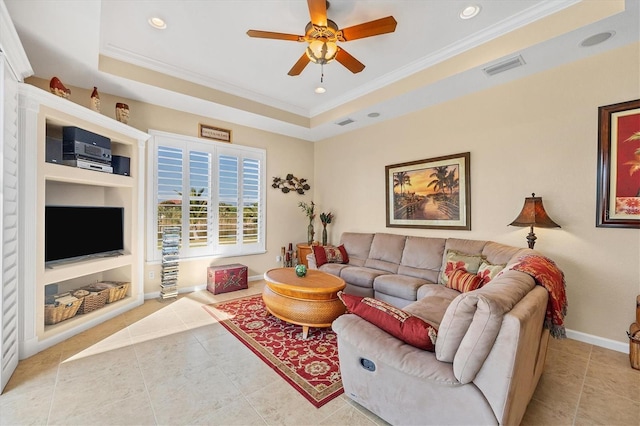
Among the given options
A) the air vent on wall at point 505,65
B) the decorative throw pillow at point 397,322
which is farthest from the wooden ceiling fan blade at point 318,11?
the decorative throw pillow at point 397,322

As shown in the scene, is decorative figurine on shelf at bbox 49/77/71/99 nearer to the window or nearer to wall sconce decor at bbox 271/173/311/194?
the window

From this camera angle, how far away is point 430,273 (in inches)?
143

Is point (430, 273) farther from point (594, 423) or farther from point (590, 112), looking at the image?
point (590, 112)

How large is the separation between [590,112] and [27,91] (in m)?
5.45

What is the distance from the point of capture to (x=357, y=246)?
187 inches

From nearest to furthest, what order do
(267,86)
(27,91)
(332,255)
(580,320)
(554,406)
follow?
(554,406)
(27,91)
(580,320)
(267,86)
(332,255)

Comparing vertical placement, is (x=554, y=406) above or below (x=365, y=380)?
below

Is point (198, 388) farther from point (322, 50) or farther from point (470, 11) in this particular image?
point (470, 11)

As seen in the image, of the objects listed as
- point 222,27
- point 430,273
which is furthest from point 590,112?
point 222,27

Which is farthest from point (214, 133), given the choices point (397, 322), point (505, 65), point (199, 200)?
point (397, 322)

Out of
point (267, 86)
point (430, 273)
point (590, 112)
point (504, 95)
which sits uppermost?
point (267, 86)

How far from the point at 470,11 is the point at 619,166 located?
6.87 ft

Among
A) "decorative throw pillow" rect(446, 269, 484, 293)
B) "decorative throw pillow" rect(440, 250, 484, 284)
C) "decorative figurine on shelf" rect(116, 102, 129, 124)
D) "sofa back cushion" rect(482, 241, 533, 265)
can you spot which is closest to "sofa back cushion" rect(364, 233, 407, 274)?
"decorative throw pillow" rect(440, 250, 484, 284)

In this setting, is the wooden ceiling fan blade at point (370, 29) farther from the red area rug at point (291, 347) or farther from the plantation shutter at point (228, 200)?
the plantation shutter at point (228, 200)
